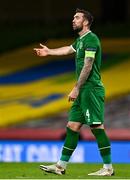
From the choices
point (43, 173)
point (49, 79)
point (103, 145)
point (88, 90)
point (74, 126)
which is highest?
point (88, 90)

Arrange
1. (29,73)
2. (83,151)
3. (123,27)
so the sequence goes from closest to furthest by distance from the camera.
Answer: (83,151)
(29,73)
(123,27)

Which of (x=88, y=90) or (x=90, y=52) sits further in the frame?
(x=88, y=90)

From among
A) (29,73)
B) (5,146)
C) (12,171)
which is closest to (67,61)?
(29,73)

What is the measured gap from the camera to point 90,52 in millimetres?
8906

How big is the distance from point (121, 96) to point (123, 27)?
7180 millimetres

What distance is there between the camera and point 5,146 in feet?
51.4

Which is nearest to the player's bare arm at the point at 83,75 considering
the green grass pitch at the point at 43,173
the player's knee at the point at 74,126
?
the player's knee at the point at 74,126

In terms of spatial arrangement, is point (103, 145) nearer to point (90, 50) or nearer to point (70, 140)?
point (70, 140)

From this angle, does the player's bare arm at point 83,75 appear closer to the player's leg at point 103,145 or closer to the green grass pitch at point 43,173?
the player's leg at point 103,145

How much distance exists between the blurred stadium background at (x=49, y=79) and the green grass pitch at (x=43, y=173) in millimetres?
4082

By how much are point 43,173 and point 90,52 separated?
1.55 meters

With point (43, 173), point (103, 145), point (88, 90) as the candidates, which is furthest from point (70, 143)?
point (88, 90)

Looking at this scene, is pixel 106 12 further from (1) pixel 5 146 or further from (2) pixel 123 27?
(1) pixel 5 146

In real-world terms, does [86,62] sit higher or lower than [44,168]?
higher
